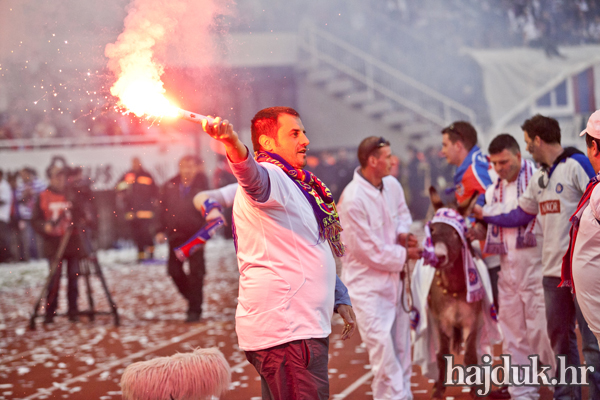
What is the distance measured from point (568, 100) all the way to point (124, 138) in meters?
13.0

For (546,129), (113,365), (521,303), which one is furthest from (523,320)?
(113,365)

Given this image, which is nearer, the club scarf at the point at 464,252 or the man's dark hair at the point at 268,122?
the man's dark hair at the point at 268,122

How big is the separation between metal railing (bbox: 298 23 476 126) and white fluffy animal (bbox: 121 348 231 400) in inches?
660

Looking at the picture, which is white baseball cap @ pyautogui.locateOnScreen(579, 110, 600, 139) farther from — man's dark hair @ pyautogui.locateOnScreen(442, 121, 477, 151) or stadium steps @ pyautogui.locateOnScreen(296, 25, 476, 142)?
stadium steps @ pyautogui.locateOnScreen(296, 25, 476, 142)

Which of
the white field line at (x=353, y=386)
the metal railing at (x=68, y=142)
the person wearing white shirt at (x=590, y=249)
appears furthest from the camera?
the metal railing at (x=68, y=142)

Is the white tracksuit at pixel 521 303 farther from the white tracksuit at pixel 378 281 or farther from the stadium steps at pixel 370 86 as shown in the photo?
the stadium steps at pixel 370 86

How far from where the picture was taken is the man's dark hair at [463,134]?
551cm

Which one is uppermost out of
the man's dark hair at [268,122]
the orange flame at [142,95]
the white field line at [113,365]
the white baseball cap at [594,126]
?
the orange flame at [142,95]

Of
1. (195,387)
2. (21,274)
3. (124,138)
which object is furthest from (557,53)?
(195,387)

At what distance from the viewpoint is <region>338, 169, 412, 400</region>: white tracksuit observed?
4.62 m

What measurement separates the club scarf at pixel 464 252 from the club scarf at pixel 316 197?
1995 millimetres

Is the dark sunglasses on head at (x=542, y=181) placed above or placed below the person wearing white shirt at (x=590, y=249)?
above

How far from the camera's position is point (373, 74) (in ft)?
67.6

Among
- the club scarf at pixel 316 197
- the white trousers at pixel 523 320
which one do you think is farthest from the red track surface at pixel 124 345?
the club scarf at pixel 316 197
